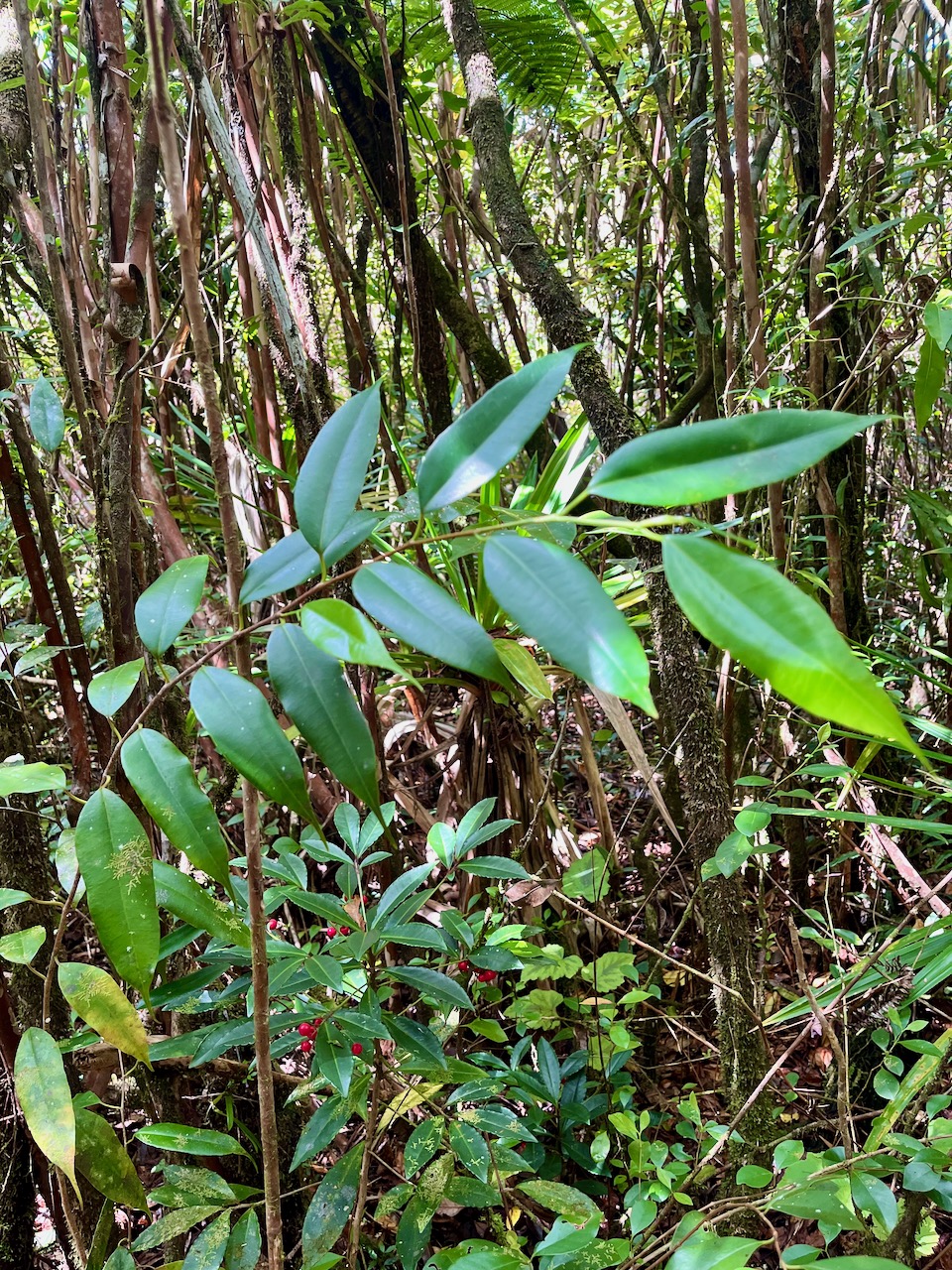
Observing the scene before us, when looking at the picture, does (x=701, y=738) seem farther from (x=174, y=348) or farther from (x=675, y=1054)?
(x=174, y=348)

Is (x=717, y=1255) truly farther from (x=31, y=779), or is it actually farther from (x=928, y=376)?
(x=928, y=376)

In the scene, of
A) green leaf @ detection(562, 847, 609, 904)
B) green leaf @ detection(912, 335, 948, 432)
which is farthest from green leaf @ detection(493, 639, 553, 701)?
green leaf @ detection(912, 335, 948, 432)

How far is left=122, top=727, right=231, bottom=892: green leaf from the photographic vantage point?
0.40 meters

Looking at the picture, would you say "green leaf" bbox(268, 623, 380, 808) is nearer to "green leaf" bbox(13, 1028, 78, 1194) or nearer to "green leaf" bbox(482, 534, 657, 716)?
"green leaf" bbox(482, 534, 657, 716)

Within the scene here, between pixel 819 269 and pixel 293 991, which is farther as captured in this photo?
pixel 819 269

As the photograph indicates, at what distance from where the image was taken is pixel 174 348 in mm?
1272

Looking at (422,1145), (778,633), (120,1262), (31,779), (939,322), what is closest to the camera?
(778,633)

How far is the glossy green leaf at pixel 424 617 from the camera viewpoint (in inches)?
12.5

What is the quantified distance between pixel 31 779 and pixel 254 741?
0.19 metres

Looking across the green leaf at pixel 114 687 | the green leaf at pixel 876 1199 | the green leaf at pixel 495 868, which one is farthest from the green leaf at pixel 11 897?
the green leaf at pixel 876 1199

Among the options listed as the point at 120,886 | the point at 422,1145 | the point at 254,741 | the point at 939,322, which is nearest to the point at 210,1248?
the point at 422,1145

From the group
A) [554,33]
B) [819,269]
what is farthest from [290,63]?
[819,269]

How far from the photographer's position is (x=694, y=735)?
2.60 feet

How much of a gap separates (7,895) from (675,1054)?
1.06 meters
